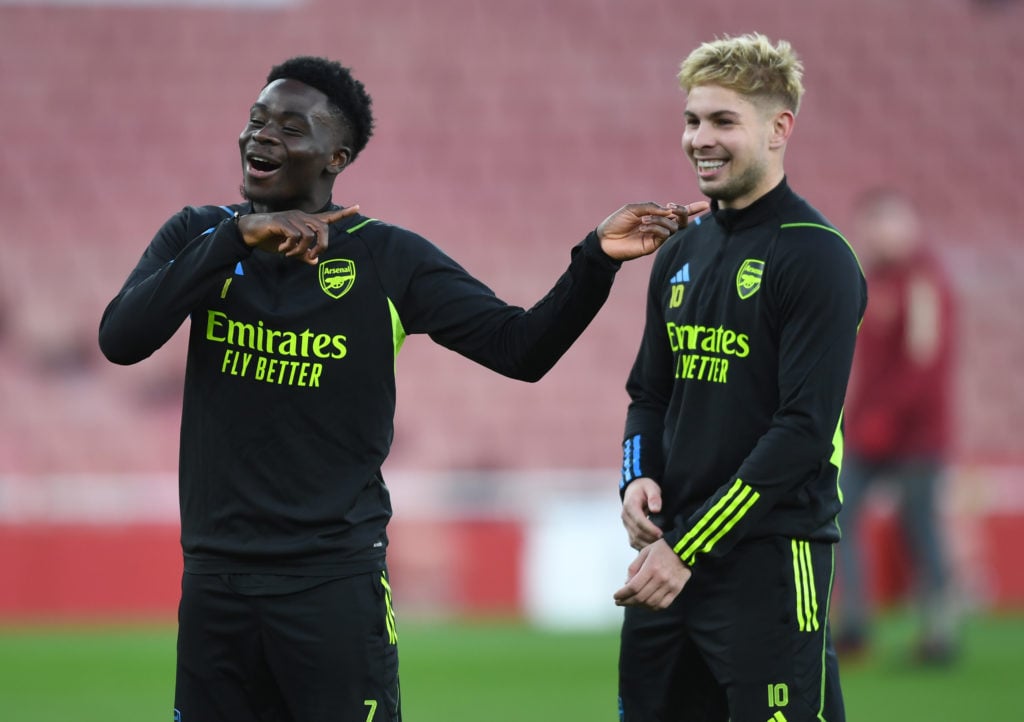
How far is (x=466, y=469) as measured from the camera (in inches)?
395

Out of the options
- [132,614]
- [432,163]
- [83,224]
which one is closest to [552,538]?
[132,614]

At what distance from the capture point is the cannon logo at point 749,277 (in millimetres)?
2959

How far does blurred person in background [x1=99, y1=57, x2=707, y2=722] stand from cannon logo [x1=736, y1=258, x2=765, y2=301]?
170mm

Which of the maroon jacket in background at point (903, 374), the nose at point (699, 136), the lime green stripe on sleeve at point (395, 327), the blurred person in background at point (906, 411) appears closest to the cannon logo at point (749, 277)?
the nose at point (699, 136)

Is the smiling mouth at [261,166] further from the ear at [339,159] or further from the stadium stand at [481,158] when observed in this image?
the stadium stand at [481,158]

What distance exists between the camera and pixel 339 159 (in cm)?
304

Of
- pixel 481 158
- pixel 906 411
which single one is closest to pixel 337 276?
pixel 906 411

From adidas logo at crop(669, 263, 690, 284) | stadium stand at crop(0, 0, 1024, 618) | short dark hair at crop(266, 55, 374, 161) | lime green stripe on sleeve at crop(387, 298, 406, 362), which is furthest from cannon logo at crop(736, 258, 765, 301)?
stadium stand at crop(0, 0, 1024, 618)

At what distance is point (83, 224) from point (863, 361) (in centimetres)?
615

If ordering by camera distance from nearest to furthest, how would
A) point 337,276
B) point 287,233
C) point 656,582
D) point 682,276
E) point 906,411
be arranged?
point 287,233
point 656,582
point 337,276
point 682,276
point 906,411

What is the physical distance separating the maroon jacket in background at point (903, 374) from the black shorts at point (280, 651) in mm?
4247

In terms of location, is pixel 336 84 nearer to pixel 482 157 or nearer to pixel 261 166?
pixel 261 166

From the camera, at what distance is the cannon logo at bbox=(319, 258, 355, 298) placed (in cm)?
291

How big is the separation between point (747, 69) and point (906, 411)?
4006 mm
